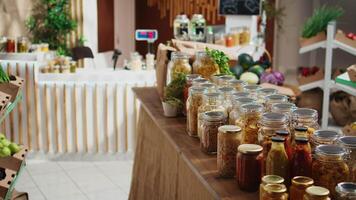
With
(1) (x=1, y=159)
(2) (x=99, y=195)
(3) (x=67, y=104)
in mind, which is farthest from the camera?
(3) (x=67, y=104)

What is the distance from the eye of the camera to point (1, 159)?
3.61m

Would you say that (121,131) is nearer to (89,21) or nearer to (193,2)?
(89,21)

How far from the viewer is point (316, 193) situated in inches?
67.4

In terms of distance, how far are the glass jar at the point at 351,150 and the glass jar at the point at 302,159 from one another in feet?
0.41

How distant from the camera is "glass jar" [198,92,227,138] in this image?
264 centimetres

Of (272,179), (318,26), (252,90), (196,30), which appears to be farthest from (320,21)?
(272,179)

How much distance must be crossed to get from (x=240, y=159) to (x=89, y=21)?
7.59m

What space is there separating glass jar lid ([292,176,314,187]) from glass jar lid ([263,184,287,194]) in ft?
0.15

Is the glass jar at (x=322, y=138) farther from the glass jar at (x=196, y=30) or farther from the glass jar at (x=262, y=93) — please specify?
the glass jar at (x=196, y=30)

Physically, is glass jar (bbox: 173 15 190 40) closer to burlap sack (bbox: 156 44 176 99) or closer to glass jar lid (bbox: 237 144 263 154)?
burlap sack (bbox: 156 44 176 99)

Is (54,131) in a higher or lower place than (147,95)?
lower

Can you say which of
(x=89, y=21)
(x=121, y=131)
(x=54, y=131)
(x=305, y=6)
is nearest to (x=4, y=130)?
(x=54, y=131)

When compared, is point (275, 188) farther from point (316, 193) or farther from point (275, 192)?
point (316, 193)

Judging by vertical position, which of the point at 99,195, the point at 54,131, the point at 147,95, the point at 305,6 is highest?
the point at 305,6
